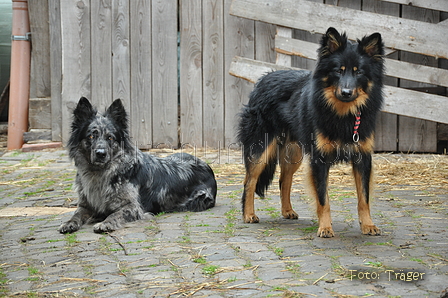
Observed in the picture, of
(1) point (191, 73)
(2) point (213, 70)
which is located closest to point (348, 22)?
(2) point (213, 70)

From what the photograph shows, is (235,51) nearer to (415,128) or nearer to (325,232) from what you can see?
(415,128)

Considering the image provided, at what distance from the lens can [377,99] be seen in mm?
4410

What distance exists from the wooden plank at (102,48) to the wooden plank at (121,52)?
0.07 meters

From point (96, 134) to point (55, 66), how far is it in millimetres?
4115

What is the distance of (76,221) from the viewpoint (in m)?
4.90

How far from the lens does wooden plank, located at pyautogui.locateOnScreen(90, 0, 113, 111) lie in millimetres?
8570

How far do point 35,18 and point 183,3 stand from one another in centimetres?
262

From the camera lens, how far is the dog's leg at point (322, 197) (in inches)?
172

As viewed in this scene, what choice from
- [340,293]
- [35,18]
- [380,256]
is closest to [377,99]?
[380,256]

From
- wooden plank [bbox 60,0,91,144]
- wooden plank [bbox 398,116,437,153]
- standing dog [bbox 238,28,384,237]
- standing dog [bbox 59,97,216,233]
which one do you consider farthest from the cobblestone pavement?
wooden plank [bbox 60,0,91,144]

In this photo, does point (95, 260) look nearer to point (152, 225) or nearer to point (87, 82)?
point (152, 225)

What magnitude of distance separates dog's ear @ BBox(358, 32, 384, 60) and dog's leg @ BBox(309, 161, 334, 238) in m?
0.97

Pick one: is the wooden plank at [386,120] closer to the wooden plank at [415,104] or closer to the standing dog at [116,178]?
the wooden plank at [415,104]

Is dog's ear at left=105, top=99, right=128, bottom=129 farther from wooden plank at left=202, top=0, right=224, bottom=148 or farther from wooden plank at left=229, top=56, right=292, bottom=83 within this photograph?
wooden plank at left=202, top=0, right=224, bottom=148
